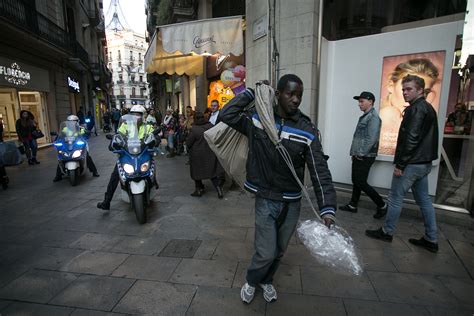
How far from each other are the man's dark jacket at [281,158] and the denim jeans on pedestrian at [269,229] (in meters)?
0.09

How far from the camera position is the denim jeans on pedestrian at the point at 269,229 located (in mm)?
2395

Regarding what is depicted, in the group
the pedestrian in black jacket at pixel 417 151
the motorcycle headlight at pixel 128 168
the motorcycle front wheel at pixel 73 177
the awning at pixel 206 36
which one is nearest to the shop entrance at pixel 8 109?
the motorcycle front wheel at pixel 73 177

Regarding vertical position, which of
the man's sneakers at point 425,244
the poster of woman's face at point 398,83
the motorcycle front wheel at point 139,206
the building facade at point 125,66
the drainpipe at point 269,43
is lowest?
the man's sneakers at point 425,244

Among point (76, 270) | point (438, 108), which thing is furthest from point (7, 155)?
point (438, 108)

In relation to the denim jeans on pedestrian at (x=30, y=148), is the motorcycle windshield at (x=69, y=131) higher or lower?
higher

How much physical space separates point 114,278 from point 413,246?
355 centimetres

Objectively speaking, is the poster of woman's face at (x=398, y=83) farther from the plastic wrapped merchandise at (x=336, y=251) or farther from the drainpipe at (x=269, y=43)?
the plastic wrapped merchandise at (x=336, y=251)

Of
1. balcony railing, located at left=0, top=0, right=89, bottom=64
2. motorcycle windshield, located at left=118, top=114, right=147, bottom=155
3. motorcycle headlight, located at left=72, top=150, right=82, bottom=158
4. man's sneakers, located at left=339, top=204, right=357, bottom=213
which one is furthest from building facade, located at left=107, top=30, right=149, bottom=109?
man's sneakers, located at left=339, top=204, right=357, bottom=213

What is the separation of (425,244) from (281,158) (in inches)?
103

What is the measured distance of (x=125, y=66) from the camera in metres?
80.5

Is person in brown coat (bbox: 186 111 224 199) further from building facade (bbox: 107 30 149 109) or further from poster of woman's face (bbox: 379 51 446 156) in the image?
building facade (bbox: 107 30 149 109)

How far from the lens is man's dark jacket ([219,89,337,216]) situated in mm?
2264

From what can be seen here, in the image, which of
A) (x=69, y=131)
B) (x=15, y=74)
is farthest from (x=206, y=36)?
(x=15, y=74)

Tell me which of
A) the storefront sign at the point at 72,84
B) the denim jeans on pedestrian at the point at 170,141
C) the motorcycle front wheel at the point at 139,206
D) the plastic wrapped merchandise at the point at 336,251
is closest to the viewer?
the plastic wrapped merchandise at the point at 336,251
